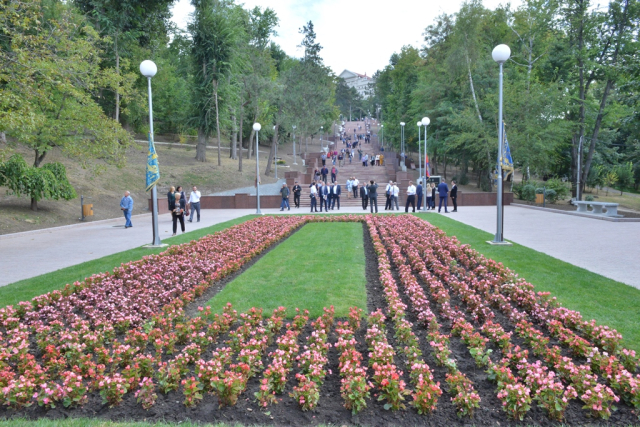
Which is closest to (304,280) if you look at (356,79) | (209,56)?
(209,56)

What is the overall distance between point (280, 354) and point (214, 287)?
4123mm

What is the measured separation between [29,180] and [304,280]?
1555cm

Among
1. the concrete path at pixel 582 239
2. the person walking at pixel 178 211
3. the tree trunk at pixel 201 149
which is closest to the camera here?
the concrete path at pixel 582 239

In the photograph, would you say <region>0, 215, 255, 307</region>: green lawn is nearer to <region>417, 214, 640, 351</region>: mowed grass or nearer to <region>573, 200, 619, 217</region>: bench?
<region>417, 214, 640, 351</region>: mowed grass

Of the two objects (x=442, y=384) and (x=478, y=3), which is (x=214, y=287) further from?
(x=478, y=3)

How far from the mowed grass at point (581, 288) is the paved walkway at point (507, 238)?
0.52m

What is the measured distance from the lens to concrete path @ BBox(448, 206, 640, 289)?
375 inches

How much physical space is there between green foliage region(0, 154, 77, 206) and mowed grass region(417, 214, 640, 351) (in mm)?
17171

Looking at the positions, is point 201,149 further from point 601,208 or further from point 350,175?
point 601,208

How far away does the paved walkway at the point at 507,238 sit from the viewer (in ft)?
32.7

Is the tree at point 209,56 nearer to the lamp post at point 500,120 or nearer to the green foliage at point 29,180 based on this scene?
the green foliage at point 29,180

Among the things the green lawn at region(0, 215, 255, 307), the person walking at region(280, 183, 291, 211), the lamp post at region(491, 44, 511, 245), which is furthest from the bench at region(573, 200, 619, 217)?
the green lawn at region(0, 215, 255, 307)

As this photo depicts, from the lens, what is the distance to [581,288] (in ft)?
25.3

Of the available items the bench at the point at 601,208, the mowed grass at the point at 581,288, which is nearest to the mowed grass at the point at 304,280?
the mowed grass at the point at 581,288
